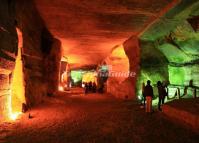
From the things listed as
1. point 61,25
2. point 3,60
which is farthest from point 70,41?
point 3,60

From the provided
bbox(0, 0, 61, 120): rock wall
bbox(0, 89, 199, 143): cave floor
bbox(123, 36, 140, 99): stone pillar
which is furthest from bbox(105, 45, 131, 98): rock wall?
bbox(0, 89, 199, 143): cave floor

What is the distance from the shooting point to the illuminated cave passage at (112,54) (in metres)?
6.05

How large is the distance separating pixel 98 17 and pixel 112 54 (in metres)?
9.10

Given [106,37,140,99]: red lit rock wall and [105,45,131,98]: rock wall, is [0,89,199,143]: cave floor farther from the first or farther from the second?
[105,45,131,98]: rock wall

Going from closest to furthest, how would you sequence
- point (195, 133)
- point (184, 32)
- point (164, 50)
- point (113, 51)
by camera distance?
1. point (195, 133)
2. point (184, 32)
3. point (164, 50)
4. point (113, 51)

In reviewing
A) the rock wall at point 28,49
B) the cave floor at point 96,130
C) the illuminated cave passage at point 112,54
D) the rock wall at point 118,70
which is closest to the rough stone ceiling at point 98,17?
the illuminated cave passage at point 112,54

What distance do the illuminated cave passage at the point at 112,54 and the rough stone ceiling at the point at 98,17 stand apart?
0.04 m

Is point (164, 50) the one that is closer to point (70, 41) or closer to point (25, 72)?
point (70, 41)

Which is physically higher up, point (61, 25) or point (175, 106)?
point (61, 25)

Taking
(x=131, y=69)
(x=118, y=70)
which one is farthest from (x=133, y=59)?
(x=118, y=70)

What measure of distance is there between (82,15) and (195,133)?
23.4ft

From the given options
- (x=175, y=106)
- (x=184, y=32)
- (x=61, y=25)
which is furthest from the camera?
(x=184, y=32)

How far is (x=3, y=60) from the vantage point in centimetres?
644

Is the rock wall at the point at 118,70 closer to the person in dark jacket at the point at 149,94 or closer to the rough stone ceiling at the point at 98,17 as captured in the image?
Answer: the rough stone ceiling at the point at 98,17
